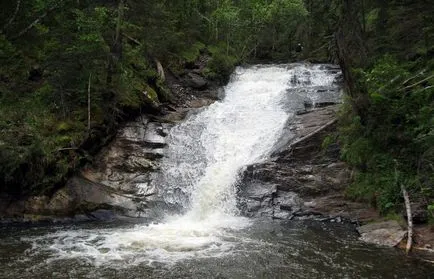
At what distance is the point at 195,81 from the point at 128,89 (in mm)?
8485

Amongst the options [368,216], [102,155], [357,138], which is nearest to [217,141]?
[102,155]

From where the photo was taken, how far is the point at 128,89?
18.8 meters

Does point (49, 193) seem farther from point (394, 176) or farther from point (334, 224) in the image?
point (394, 176)

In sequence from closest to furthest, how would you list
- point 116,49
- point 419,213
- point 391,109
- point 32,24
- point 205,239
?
point 205,239 → point 419,213 → point 391,109 → point 32,24 → point 116,49

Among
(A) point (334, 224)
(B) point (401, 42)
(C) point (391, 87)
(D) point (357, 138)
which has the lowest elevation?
(A) point (334, 224)

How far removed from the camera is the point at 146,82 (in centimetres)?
2188

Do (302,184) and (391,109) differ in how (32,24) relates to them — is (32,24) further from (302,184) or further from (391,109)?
(391,109)

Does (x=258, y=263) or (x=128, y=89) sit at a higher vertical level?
(x=128, y=89)

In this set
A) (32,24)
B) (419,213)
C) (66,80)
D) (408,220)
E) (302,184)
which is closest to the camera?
(408,220)

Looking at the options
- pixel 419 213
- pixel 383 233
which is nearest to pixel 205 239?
pixel 383 233

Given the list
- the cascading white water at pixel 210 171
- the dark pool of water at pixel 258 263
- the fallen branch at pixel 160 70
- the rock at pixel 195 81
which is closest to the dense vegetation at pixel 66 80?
the fallen branch at pixel 160 70

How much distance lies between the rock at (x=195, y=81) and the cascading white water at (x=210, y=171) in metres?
1.60

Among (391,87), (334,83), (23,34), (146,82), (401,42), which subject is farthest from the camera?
(334,83)

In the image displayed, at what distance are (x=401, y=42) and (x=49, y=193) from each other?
13.9 m
